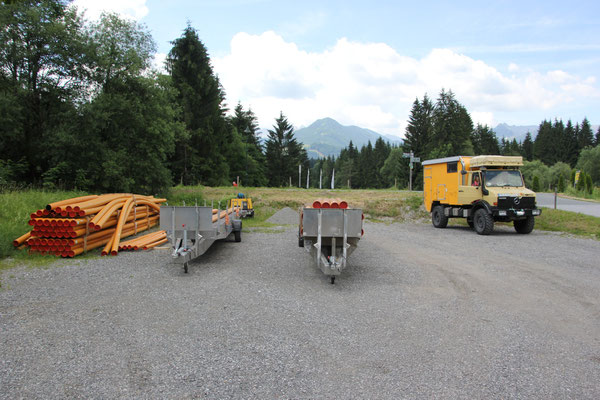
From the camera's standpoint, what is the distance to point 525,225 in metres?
15.2

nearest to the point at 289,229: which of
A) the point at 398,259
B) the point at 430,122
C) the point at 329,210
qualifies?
the point at 398,259

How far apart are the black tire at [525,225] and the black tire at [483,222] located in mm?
1640

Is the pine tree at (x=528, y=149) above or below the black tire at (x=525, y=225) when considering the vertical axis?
above

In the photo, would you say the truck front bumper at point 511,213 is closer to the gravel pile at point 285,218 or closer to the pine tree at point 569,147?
the gravel pile at point 285,218

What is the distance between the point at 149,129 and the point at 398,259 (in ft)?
58.9

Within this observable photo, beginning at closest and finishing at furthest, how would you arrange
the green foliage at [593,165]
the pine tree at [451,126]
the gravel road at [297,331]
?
the gravel road at [297,331]
the pine tree at [451,126]
the green foliage at [593,165]

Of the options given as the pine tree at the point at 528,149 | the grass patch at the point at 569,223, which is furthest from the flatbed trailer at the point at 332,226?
the pine tree at the point at 528,149

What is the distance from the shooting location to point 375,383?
3.66 meters

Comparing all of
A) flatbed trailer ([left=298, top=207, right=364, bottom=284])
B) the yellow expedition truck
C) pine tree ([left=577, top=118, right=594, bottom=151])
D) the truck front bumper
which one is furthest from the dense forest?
pine tree ([left=577, top=118, right=594, bottom=151])

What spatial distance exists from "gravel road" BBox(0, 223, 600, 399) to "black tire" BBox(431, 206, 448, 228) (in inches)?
307

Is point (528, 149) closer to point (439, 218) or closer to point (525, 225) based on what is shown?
point (439, 218)

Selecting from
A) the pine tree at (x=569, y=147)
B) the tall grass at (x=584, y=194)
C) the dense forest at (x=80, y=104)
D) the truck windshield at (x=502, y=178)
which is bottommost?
the tall grass at (x=584, y=194)

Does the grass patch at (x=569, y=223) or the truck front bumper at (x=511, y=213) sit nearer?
the truck front bumper at (x=511, y=213)

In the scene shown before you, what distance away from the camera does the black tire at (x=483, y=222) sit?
14570 mm
